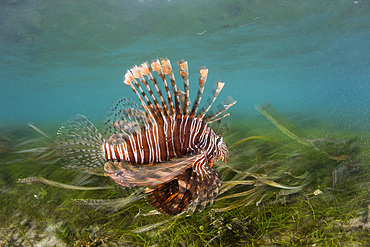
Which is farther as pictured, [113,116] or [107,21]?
[107,21]

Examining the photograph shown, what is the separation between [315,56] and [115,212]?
89.6 feet

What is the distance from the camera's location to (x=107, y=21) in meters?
13.2

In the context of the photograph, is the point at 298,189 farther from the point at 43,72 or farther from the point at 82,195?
the point at 43,72

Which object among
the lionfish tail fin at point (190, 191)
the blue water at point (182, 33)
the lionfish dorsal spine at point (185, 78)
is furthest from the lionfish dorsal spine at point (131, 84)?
the blue water at point (182, 33)

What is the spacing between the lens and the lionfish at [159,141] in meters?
2.05

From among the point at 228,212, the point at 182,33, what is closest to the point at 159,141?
the point at 228,212

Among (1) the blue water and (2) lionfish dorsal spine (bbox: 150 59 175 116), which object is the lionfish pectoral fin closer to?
(2) lionfish dorsal spine (bbox: 150 59 175 116)

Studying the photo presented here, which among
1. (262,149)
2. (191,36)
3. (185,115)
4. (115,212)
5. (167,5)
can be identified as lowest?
(262,149)

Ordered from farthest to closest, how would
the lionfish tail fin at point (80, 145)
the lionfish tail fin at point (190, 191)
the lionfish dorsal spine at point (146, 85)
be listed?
the lionfish tail fin at point (80, 145) → the lionfish dorsal spine at point (146, 85) → the lionfish tail fin at point (190, 191)

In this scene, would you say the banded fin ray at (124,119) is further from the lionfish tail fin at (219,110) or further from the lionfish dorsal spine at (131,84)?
the lionfish tail fin at (219,110)

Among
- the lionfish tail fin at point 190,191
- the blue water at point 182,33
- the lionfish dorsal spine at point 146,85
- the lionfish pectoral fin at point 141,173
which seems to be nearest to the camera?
the lionfish pectoral fin at point 141,173

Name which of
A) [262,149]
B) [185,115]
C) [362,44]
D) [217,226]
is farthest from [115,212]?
[362,44]

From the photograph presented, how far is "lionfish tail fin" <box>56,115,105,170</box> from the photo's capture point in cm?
224

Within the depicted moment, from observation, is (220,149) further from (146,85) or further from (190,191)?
(146,85)
